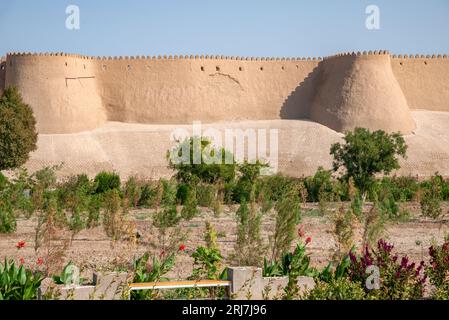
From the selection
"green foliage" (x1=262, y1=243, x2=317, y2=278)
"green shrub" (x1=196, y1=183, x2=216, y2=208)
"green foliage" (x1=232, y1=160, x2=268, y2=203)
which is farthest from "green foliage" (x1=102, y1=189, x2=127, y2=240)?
"green foliage" (x1=232, y1=160, x2=268, y2=203)

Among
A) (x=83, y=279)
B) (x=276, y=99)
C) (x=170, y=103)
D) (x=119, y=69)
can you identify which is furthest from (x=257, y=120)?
(x=83, y=279)

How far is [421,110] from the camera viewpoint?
33.3m

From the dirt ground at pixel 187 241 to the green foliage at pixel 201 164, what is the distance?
20.1 feet

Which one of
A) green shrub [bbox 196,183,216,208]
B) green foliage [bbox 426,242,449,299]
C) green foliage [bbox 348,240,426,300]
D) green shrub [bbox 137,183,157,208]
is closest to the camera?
green foliage [bbox 348,240,426,300]

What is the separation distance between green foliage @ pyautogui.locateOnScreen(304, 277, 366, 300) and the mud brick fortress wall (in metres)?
24.4

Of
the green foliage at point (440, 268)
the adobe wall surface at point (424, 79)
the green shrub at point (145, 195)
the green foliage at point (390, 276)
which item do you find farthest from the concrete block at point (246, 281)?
the adobe wall surface at point (424, 79)

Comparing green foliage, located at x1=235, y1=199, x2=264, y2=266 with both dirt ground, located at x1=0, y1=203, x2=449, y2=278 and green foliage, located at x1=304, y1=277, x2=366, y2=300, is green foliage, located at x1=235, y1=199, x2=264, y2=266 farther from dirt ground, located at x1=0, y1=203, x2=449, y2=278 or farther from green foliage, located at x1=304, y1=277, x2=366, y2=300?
green foliage, located at x1=304, y1=277, x2=366, y2=300

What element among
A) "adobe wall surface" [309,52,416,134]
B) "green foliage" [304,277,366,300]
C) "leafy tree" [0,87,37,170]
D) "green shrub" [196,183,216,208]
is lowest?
"green foliage" [304,277,366,300]

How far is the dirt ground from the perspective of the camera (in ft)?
28.5

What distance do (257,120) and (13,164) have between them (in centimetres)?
1209

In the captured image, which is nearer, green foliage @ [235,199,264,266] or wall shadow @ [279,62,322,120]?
green foliage @ [235,199,264,266]

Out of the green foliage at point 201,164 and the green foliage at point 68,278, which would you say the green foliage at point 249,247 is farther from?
the green foliage at point 201,164

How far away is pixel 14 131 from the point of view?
894 inches

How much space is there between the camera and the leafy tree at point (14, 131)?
74.1 ft
